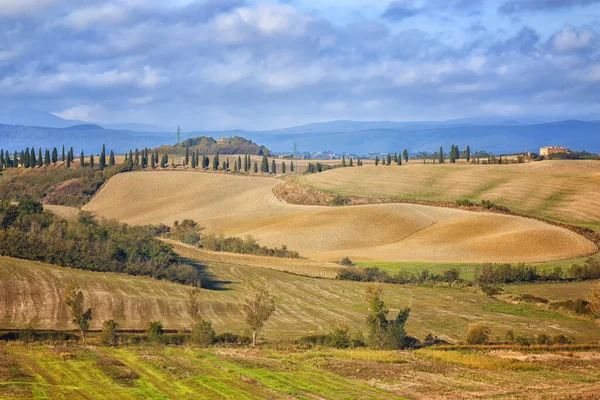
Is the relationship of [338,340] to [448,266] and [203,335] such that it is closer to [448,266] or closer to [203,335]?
[203,335]

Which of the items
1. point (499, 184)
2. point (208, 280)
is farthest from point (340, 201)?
point (208, 280)

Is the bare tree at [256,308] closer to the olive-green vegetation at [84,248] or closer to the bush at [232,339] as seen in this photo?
the bush at [232,339]

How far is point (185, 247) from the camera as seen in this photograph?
94.6 metres

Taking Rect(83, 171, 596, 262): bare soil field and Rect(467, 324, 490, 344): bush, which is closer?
Rect(467, 324, 490, 344): bush

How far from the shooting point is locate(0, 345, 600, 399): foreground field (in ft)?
83.7

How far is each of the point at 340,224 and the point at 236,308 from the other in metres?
50.8

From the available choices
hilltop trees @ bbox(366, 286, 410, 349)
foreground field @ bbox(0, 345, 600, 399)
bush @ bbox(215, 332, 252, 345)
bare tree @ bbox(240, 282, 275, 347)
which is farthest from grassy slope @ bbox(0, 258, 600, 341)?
foreground field @ bbox(0, 345, 600, 399)

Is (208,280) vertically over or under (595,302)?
under

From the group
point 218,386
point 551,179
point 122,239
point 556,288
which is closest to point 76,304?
point 218,386

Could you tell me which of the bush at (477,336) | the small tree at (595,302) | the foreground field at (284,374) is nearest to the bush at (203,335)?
the foreground field at (284,374)

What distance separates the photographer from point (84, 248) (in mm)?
65625

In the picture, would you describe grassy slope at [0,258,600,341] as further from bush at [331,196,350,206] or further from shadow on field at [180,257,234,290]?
bush at [331,196,350,206]

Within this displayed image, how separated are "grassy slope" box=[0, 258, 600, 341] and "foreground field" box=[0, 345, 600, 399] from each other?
40.8 ft

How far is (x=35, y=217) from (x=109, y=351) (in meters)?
51.6
